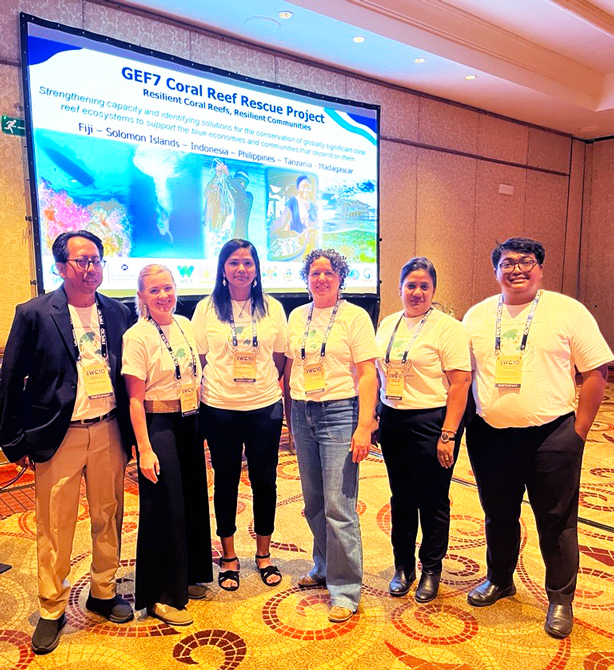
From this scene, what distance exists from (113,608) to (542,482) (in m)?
1.73

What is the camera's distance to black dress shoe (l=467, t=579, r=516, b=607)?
7.41 ft

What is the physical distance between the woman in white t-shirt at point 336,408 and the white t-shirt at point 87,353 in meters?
0.75

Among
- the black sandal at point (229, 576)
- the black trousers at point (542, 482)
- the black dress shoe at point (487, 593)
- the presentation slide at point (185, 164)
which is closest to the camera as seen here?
the black trousers at point (542, 482)

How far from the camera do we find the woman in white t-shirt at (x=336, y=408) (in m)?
2.16

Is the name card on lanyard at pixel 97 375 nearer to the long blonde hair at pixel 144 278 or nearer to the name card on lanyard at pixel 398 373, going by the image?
the long blonde hair at pixel 144 278

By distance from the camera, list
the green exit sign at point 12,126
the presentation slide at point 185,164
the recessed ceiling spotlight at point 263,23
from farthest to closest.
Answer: the recessed ceiling spotlight at point 263,23, the presentation slide at point 185,164, the green exit sign at point 12,126

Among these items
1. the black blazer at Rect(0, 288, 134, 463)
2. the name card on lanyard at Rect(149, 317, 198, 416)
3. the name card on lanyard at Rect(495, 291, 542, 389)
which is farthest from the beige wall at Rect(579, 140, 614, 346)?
the black blazer at Rect(0, 288, 134, 463)

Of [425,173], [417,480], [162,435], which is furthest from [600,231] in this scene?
[162,435]

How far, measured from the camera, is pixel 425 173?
6332 millimetres

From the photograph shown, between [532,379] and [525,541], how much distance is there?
4.12ft

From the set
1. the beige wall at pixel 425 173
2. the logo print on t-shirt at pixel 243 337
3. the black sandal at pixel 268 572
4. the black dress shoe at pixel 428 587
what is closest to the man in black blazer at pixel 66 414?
the logo print on t-shirt at pixel 243 337

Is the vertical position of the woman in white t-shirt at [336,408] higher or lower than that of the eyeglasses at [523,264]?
lower

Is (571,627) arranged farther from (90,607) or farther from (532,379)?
(90,607)

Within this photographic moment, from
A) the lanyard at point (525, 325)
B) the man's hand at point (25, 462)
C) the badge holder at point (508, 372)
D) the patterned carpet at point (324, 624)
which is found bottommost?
the patterned carpet at point (324, 624)
